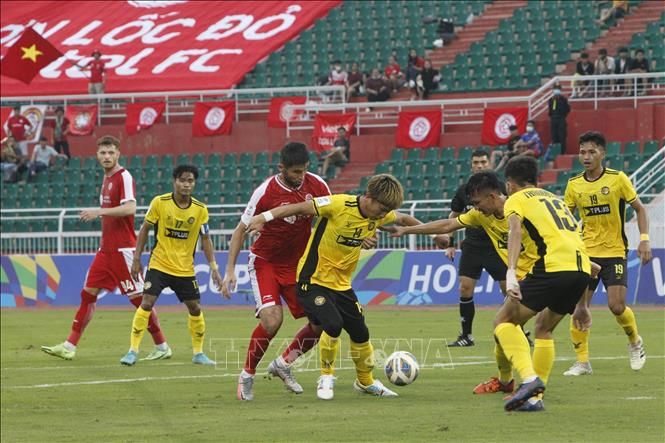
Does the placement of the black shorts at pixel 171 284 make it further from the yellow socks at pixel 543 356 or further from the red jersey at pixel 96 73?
the red jersey at pixel 96 73

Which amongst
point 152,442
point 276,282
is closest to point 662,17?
point 276,282

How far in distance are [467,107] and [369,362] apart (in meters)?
22.0

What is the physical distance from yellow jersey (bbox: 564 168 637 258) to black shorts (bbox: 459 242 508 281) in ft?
6.59

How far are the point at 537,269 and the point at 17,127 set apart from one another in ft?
91.8

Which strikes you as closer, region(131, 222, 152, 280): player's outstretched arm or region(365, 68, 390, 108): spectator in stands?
region(131, 222, 152, 280): player's outstretched arm

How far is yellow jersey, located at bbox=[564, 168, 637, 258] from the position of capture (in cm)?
1316

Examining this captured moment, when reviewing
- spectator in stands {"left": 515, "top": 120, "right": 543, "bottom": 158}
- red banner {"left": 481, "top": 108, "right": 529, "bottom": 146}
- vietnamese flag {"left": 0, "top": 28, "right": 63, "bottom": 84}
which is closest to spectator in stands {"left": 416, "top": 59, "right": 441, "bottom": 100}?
red banner {"left": 481, "top": 108, "right": 529, "bottom": 146}

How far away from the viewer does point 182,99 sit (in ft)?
125

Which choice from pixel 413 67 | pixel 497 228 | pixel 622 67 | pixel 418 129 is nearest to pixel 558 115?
pixel 622 67

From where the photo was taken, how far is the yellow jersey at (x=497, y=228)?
1160cm

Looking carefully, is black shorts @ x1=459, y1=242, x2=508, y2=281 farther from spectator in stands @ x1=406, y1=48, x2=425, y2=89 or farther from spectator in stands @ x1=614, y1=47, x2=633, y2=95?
spectator in stands @ x1=406, y1=48, x2=425, y2=89

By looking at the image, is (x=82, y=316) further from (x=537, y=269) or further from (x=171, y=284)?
(x=537, y=269)

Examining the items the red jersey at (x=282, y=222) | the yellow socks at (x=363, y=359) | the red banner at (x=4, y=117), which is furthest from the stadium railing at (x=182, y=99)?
the yellow socks at (x=363, y=359)

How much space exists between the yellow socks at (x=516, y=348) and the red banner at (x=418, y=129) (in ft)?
69.6
